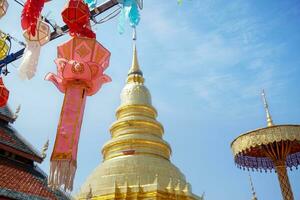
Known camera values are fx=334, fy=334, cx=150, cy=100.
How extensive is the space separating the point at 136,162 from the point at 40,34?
1635 cm

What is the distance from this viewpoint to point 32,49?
5.97m

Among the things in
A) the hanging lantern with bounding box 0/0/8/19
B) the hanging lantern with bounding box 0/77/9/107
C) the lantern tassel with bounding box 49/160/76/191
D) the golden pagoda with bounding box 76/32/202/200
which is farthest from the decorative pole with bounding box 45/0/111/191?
the golden pagoda with bounding box 76/32/202/200

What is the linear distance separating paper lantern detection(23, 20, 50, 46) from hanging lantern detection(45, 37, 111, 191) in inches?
20.3

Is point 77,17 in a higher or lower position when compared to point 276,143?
lower

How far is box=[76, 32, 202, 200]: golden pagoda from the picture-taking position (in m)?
19.6

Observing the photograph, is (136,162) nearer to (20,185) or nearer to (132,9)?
(20,185)

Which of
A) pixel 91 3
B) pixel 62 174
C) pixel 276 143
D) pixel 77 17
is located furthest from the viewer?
pixel 276 143

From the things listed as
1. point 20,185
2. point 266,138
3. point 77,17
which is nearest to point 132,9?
point 77,17

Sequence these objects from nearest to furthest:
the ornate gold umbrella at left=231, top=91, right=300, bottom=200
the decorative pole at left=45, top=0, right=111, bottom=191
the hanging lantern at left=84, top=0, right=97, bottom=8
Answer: the decorative pole at left=45, top=0, right=111, bottom=191
the hanging lantern at left=84, top=0, right=97, bottom=8
the ornate gold umbrella at left=231, top=91, right=300, bottom=200

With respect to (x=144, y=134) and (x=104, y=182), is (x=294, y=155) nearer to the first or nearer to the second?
(x=144, y=134)

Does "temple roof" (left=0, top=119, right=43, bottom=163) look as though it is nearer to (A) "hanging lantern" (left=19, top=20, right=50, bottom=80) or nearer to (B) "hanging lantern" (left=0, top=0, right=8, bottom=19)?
(B) "hanging lantern" (left=0, top=0, right=8, bottom=19)

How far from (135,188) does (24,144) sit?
6.86 metres

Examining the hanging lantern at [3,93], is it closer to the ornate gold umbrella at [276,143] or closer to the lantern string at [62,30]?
the lantern string at [62,30]

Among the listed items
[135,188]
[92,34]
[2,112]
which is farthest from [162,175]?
[92,34]
